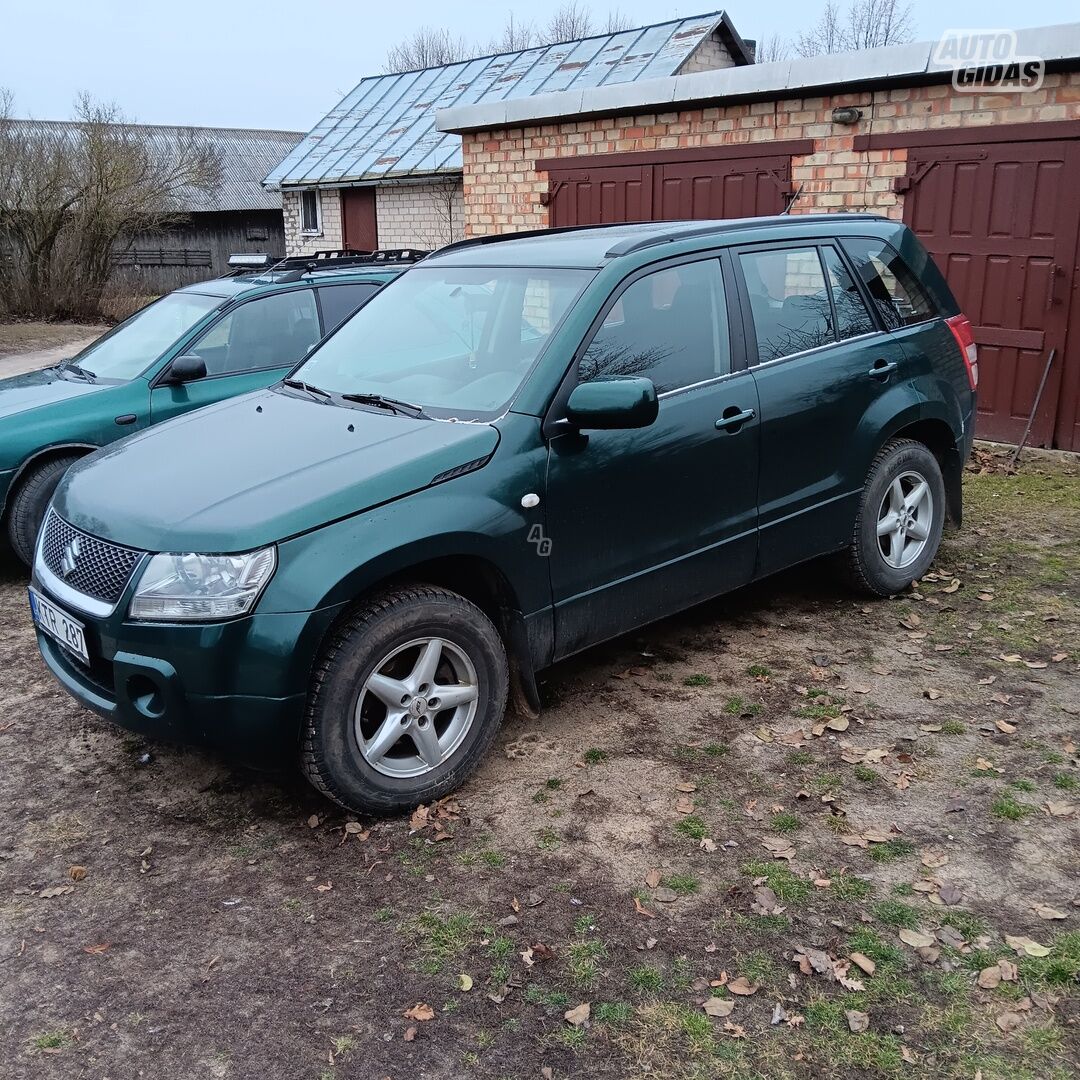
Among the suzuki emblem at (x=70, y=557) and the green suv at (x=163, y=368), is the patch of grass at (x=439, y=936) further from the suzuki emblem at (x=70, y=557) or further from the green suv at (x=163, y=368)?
the green suv at (x=163, y=368)

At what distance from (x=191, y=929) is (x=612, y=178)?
10.2 meters

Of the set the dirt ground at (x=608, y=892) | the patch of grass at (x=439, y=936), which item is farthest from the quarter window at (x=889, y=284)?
the patch of grass at (x=439, y=936)

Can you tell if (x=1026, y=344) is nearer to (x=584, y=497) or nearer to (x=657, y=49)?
(x=584, y=497)

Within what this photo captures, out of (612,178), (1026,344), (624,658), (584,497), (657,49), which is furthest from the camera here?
(657,49)

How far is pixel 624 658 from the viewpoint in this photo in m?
5.05

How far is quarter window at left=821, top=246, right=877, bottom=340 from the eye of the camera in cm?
508

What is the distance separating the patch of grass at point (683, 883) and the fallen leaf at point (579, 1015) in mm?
570

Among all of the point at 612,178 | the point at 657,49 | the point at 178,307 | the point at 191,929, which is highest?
the point at 657,49

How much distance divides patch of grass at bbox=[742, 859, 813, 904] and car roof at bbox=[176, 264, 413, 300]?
523cm

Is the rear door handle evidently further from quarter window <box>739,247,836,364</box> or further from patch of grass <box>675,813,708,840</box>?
patch of grass <box>675,813,708,840</box>

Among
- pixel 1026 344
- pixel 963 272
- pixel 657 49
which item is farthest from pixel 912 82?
pixel 657 49

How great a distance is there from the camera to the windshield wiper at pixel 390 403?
13.3ft

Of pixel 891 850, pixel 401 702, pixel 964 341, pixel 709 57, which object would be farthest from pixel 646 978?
pixel 709 57

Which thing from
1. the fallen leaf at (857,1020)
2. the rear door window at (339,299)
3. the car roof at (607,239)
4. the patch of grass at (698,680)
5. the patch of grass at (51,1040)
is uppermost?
the car roof at (607,239)
